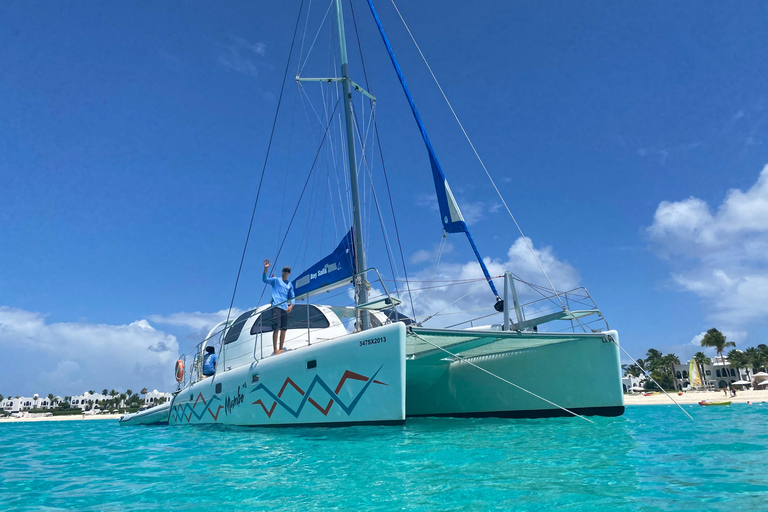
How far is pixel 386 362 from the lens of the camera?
6.59 metres

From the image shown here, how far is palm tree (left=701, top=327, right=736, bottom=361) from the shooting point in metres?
64.0

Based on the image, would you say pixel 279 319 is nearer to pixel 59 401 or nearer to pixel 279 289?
pixel 279 289

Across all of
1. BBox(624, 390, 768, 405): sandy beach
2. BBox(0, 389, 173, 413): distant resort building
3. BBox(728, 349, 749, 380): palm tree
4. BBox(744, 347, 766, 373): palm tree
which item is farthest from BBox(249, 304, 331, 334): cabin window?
BBox(0, 389, 173, 413): distant resort building

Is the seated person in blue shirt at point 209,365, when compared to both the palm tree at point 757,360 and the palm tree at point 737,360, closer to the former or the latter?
the palm tree at point 757,360

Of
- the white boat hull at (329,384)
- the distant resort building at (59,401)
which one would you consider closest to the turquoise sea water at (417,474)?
the white boat hull at (329,384)

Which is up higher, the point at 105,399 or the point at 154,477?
the point at 154,477

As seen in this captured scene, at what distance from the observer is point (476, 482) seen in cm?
361

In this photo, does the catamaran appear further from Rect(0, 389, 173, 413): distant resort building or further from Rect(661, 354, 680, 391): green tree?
Rect(0, 389, 173, 413): distant resort building

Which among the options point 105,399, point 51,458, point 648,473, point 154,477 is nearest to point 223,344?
point 51,458

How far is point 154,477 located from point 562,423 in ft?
21.2

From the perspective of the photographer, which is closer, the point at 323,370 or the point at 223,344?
the point at 323,370

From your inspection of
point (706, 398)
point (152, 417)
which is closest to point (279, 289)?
point (152, 417)

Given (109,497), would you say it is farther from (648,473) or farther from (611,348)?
(611,348)

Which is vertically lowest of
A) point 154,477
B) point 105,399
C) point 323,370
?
point 105,399
